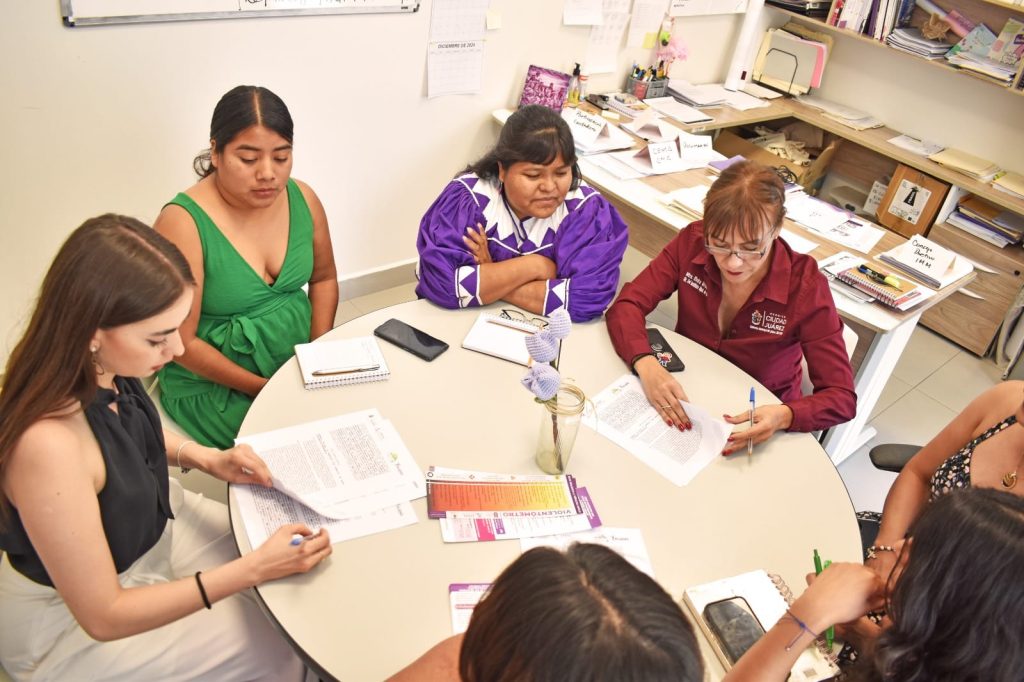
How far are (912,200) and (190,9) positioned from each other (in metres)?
3.30

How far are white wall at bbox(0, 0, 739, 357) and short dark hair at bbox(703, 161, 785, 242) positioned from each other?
1.60 m

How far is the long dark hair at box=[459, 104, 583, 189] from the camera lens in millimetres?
1946

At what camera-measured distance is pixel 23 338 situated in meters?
1.15

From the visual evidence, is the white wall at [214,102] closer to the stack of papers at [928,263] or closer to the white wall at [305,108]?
the white wall at [305,108]

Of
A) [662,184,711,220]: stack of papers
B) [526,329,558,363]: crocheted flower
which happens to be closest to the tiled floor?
[662,184,711,220]: stack of papers

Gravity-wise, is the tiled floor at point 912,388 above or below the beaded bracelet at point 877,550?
below

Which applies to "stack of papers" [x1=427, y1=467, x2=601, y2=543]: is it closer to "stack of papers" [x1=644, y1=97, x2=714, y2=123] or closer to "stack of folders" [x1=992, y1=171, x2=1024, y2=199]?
"stack of papers" [x1=644, y1=97, x2=714, y2=123]

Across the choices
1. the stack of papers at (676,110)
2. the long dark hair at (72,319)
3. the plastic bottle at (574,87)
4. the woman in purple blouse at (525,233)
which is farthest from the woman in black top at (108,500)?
the stack of papers at (676,110)

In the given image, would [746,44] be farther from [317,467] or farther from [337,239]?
[317,467]

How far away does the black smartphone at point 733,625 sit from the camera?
4.00ft

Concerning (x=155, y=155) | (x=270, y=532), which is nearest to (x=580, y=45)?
(x=155, y=155)

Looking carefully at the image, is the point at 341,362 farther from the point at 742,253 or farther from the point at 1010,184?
the point at 1010,184

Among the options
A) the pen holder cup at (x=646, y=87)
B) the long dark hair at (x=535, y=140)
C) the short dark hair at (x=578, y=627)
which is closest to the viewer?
the short dark hair at (x=578, y=627)

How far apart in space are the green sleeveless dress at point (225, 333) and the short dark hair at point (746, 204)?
1135 mm
